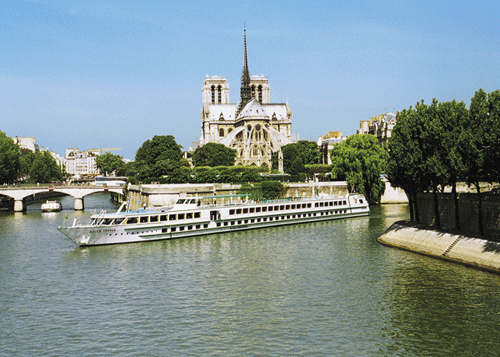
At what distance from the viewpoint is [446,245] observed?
115ft

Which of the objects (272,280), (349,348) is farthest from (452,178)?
(349,348)

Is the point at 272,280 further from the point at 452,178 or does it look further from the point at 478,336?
the point at 452,178

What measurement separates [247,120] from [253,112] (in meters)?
3.61

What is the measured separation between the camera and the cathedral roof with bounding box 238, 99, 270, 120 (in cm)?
13638

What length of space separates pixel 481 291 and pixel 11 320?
21174 millimetres

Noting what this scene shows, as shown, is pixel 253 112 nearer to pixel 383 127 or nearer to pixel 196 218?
pixel 383 127

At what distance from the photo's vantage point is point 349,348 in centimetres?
2092

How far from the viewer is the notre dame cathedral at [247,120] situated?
13025cm

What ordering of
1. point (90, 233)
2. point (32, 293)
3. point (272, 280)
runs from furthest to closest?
point (90, 233) → point (272, 280) → point (32, 293)

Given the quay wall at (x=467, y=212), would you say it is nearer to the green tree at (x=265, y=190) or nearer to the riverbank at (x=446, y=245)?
the riverbank at (x=446, y=245)

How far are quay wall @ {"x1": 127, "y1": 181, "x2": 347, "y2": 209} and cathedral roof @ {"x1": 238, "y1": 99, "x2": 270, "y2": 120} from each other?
58444mm

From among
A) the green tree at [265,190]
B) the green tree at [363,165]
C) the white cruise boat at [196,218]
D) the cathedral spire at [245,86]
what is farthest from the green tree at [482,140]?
the cathedral spire at [245,86]

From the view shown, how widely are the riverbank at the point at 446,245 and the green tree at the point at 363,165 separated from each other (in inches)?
1199

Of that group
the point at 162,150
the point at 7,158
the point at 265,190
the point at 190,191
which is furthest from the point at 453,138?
the point at 7,158
